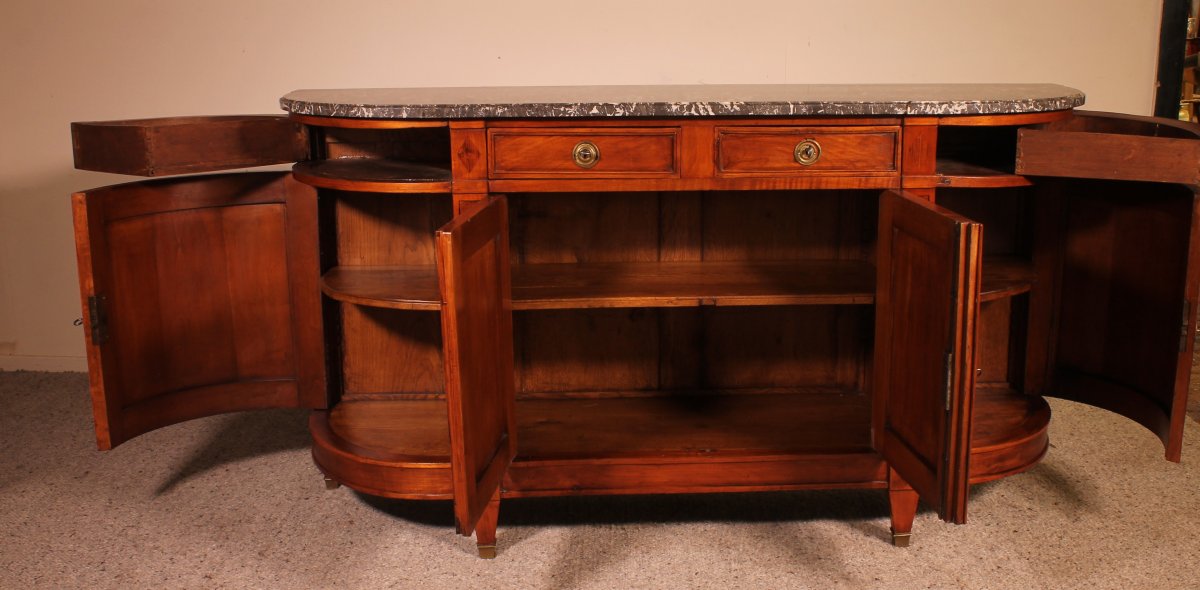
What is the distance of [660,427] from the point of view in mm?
2674

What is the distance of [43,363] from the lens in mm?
3936

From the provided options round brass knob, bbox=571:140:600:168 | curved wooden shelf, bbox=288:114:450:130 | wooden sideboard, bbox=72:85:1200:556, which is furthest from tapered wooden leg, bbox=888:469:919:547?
curved wooden shelf, bbox=288:114:450:130

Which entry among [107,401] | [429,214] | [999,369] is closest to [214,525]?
[107,401]

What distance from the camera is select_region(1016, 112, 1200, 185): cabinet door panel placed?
7.30 feet

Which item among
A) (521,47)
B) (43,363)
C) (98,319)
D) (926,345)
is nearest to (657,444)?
(926,345)

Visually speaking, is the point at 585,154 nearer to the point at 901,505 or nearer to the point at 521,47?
the point at 901,505

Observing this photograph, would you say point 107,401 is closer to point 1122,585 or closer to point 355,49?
point 355,49

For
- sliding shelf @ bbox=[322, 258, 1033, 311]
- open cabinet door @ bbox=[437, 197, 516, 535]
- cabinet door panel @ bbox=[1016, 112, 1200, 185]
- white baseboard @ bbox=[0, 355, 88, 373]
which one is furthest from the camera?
white baseboard @ bbox=[0, 355, 88, 373]

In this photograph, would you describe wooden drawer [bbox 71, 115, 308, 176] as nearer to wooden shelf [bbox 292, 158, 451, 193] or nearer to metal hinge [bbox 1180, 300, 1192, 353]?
wooden shelf [bbox 292, 158, 451, 193]

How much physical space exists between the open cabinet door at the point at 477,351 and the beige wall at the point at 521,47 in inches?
52.5

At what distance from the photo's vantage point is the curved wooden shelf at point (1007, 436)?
8.17ft

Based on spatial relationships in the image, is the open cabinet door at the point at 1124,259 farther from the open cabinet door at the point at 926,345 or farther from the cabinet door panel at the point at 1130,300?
the open cabinet door at the point at 926,345

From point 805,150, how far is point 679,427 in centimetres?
74

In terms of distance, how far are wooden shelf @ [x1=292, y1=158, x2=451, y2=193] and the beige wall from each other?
970 millimetres
